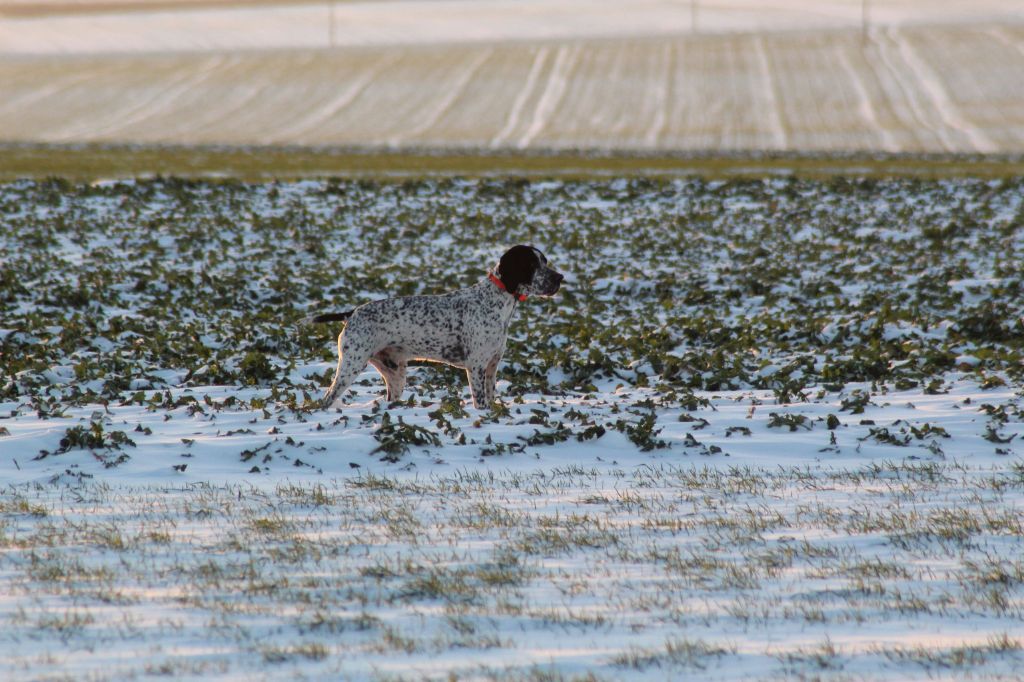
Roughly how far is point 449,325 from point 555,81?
70.4m

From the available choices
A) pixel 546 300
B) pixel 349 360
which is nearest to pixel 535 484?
pixel 349 360

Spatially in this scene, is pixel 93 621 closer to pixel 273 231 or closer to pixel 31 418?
pixel 31 418

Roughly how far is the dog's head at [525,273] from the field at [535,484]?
3.92 ft

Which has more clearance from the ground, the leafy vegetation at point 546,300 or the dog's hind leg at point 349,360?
the dog's hind leg at point 349,360

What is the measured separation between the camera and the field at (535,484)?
552 centimetres

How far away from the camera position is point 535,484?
8.99 meters

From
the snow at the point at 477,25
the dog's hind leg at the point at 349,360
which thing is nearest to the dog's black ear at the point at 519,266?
the dog's hind leg at the point at 349,360

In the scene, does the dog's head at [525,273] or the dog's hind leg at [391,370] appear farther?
the dog's hind leg at [391,370]

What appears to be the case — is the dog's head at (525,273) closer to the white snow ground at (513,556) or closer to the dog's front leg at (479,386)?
the dog's front leg at (479,386)

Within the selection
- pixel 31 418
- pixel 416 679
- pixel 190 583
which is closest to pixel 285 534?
pixel 190 583

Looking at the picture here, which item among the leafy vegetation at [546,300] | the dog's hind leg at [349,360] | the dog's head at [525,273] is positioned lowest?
the leafy vegetation at [546,300]

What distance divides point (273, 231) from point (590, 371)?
49.5 ft

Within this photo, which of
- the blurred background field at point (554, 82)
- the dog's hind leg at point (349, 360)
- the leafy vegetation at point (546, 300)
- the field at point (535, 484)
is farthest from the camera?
the blurred background field at point (554, 82)

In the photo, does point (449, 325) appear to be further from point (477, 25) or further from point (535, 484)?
point (477, 25)
